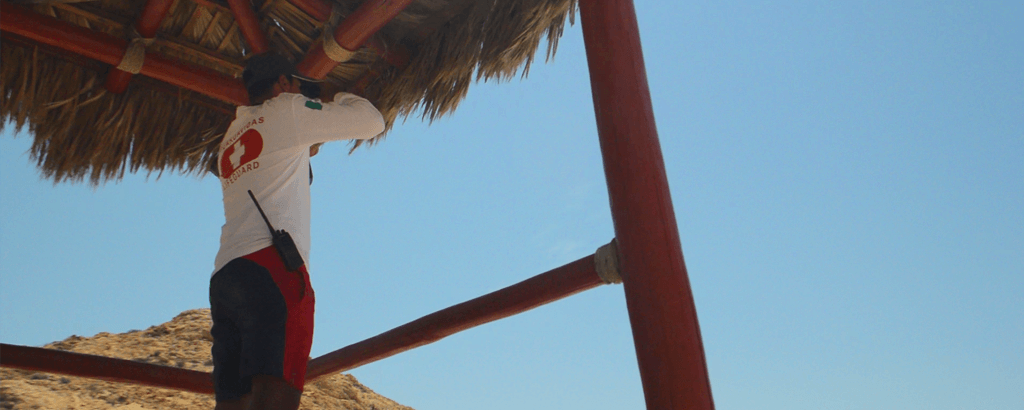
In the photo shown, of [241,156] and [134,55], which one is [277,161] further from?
[134,55]

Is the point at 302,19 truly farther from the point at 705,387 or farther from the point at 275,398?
the point at 705,387

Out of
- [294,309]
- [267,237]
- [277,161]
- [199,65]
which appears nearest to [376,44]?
[199,65]

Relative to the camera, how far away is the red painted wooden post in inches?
50.8

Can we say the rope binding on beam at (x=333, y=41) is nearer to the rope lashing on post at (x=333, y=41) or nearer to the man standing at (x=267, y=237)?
the rope lashing on post at (x=333, y=41)

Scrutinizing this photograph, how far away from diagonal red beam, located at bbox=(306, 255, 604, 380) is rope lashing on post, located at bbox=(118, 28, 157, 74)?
145 cm

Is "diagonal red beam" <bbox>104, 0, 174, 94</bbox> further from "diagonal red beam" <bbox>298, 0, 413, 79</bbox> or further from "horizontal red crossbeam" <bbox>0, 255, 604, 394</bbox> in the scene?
"horizontal red crossbeam" <bbox>0, 255, 604, 394</bbox>

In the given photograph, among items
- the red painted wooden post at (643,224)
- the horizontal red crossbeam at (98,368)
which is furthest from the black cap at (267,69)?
the horizontal red crossbeam at (98,368)

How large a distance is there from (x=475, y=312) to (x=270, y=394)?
0.57 m

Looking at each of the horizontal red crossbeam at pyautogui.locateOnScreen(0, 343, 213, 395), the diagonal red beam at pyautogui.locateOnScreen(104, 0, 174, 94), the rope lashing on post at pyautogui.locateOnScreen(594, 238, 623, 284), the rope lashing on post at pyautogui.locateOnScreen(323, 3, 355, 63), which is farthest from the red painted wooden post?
the diagonal red beam at pyautogui.locateOnScreen(104, 0, 174, 94)

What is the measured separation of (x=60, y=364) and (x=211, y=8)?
150cm

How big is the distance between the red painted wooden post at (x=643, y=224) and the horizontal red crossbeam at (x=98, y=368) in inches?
61.6

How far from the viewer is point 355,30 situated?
2.54m

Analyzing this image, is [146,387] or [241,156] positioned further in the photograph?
[146,387]

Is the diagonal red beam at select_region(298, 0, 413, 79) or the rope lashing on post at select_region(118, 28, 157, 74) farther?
the rope lashing on post at select_region(118, 28, 157, 74)
